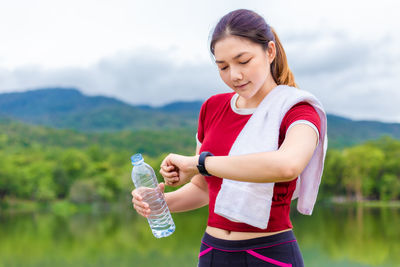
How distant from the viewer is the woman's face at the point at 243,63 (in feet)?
5.42

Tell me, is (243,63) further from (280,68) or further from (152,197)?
(152,197)

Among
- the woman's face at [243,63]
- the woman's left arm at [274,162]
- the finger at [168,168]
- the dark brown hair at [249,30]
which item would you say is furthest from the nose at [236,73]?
the finger at [168,168]

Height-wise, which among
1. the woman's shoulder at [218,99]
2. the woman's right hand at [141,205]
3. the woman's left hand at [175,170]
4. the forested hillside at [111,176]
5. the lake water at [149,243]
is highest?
the woman's shoulder at [218,99]

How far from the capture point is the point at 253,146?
5.47 ft

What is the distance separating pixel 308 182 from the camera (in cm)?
176

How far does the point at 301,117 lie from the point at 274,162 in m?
0.22

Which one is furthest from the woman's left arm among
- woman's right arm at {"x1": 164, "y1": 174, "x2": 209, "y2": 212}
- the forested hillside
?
the forested hillside

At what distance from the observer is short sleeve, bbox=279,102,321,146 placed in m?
1.55

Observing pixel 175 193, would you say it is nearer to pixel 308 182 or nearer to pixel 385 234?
pixel 308 182

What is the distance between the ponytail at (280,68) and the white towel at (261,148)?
71 mm

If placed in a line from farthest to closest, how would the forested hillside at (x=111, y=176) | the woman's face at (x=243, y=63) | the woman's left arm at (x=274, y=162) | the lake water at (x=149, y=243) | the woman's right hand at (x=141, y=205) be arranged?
the forested hillside at (x=111, y=176), the lake water at (x=149, y=243), the woman's right hand at (x=141, y=205), the woman's face at (x=243, y=63), the woman's left arm at (x=274, y=162)

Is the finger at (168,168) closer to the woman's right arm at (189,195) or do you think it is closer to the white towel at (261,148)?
the white towel at (261,148)

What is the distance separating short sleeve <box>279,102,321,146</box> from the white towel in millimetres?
18

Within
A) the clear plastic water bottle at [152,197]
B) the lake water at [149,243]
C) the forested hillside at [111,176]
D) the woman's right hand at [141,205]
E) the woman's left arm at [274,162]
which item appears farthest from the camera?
the forested hillside at [111,176]
